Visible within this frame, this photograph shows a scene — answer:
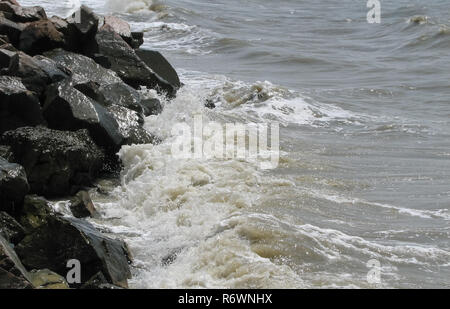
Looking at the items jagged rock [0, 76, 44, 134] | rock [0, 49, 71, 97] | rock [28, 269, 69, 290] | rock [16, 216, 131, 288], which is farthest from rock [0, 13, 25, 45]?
rock [28, 269, 69, 290]

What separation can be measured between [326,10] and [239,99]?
1465cm

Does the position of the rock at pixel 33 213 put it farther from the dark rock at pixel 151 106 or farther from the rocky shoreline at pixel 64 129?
the dark rock at pixel 151 106

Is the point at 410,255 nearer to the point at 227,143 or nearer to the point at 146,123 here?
the point at 227,143

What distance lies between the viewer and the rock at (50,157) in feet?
27.2

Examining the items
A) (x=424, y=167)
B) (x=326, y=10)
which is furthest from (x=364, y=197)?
(x=326, y=10)

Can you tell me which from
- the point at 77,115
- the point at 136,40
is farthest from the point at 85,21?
the point at 77,115

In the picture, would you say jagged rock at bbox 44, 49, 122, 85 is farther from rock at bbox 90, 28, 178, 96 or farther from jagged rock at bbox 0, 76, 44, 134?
jagged rock at bbox 0, 76, 44, 134

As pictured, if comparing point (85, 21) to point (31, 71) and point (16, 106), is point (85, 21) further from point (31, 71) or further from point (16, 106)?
point (16, 106)

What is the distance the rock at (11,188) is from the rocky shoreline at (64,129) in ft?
0.03

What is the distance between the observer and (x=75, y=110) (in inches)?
355

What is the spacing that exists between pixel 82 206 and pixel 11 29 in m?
3.83

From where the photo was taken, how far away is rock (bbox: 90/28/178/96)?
12.0 m

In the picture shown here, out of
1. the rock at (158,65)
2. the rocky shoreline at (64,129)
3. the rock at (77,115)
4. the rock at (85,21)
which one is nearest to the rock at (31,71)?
the rocky shoreline at (64,129)
